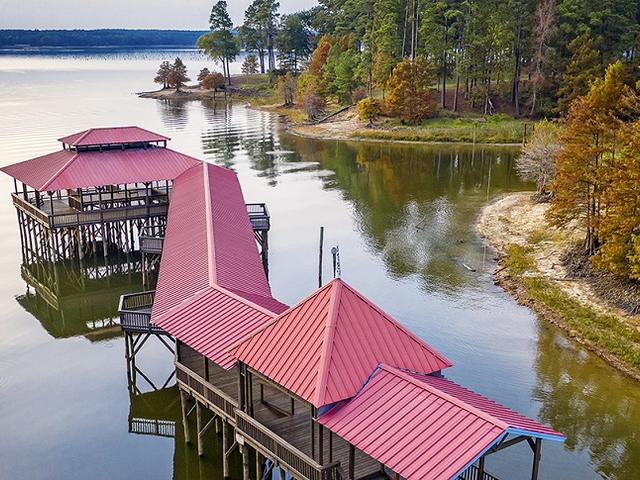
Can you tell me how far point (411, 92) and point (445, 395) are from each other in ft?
224

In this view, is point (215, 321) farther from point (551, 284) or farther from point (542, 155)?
point (542, 155)

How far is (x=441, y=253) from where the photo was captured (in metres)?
38.9

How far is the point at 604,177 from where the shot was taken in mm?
32250

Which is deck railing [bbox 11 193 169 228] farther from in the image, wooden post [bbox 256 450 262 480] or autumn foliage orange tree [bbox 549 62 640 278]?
Result: autumn foliage orange tree [bbox 549 62 640 278]

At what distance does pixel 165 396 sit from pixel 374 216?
25376 mm

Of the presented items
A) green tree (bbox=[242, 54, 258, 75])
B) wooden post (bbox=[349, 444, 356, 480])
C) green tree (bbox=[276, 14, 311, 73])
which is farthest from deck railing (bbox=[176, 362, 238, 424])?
green tree (bbox=[242, 54, 258, 75])

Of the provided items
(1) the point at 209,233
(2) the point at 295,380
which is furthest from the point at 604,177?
(2) the point at 295,380

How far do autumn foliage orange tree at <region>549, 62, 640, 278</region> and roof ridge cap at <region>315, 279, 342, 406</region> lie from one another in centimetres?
1784

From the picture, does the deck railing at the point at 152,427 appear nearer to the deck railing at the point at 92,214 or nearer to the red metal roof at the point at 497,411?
the red metal roof at the point at 497,411

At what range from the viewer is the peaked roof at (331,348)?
48.3 ft

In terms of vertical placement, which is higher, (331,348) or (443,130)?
(331,348)

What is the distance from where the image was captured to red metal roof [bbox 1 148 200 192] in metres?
35.8

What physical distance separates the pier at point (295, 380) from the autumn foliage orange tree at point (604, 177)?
14.4 meters

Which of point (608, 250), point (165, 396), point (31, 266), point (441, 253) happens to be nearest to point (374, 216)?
point (441, 253)
